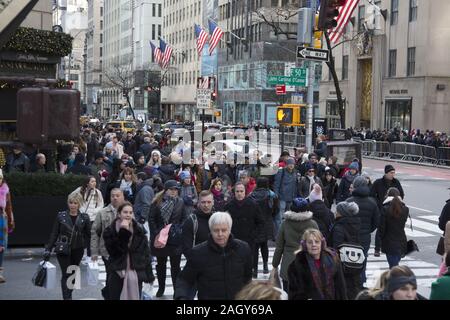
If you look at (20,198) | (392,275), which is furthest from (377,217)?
(20,198)

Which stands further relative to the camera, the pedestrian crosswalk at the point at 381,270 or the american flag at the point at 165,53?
the american flag at the point at 165,53

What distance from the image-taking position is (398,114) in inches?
2095

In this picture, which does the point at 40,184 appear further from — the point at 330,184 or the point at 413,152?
the point at 413,152

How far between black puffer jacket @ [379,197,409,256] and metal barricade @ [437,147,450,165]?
27485 mm

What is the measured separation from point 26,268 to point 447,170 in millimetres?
28349

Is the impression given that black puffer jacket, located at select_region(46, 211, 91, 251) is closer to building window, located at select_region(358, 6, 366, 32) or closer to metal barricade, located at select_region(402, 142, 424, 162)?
metal barricade, located at select_region(402, 142, 424, 162)

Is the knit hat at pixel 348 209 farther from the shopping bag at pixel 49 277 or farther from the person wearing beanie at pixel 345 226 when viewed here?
the shopping bag at pixel 49 277

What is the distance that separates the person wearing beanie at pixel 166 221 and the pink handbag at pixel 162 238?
195 millimetres

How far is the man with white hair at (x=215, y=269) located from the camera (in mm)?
6430

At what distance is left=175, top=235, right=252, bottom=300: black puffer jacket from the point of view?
21.1 ft

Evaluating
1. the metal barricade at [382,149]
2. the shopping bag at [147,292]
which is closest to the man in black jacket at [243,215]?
the shopping bag at [147,292]

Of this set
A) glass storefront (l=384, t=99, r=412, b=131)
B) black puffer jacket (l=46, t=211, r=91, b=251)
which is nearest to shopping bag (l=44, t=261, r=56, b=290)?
black puffer jacket (l=46, t=211, r=91, b=251)
